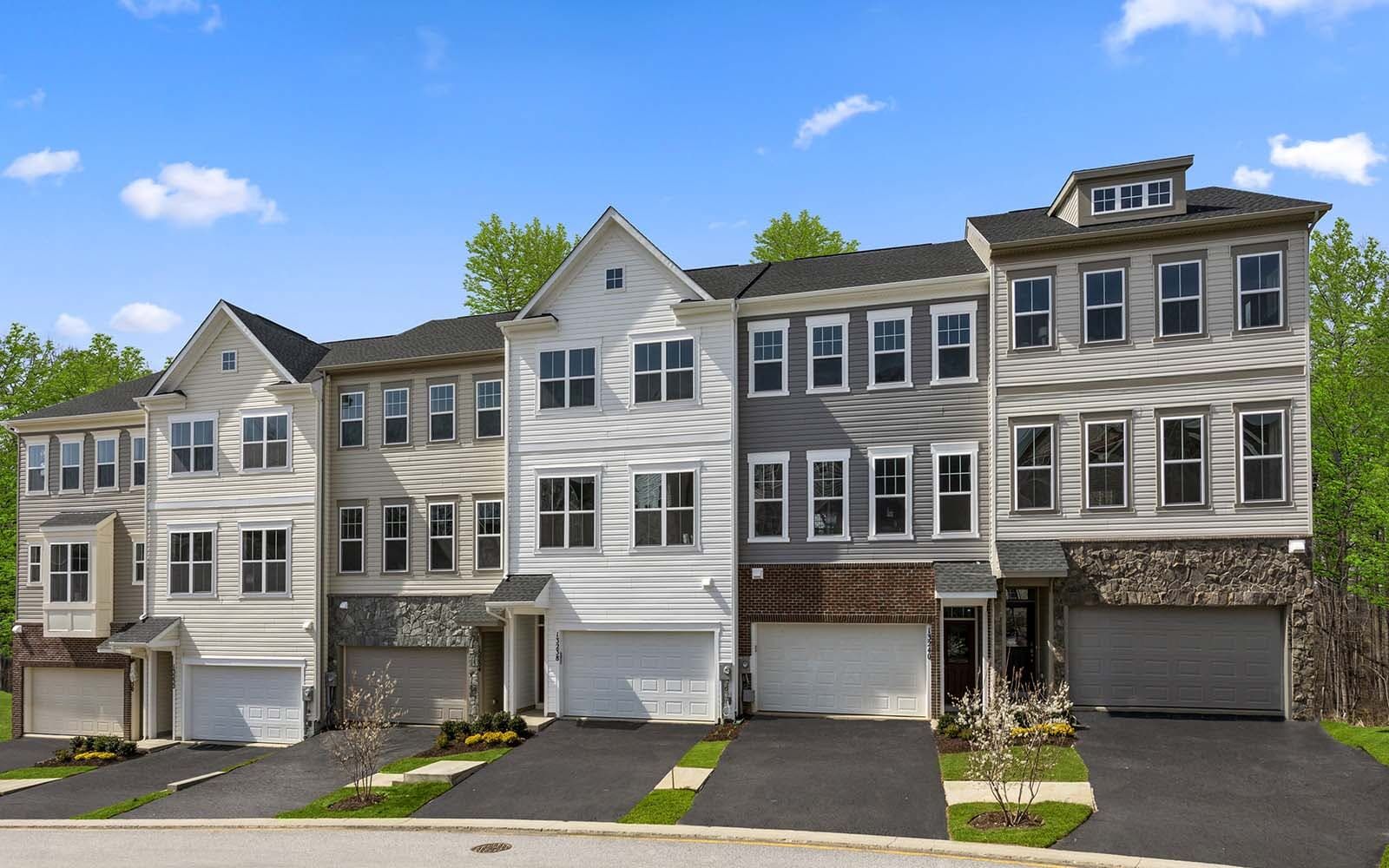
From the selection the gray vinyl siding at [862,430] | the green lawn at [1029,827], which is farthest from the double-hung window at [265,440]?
the green lawn at [1029,827]

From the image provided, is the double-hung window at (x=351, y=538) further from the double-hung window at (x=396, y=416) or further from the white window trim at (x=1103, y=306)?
the white window trim at (x=1103, y=306)

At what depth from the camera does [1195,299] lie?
22.2 meters

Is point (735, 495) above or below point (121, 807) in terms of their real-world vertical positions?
above

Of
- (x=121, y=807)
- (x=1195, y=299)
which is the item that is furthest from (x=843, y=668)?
(x=121, y=807)

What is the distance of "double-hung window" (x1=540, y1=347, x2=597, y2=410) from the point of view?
26.3 m

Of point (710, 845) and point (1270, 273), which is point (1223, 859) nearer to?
point (710, 845)

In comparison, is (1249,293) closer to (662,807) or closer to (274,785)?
(662,807)

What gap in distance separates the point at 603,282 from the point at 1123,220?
12.1m

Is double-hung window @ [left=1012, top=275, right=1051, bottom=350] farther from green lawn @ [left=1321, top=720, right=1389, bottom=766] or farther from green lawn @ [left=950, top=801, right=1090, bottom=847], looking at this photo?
green lawn @ [left=950, top=801, right=1090, bottom=847]

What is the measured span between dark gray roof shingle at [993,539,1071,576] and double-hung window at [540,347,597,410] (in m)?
10.4

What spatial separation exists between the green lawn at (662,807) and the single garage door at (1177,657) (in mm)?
9156

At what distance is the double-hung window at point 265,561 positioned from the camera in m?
29.2

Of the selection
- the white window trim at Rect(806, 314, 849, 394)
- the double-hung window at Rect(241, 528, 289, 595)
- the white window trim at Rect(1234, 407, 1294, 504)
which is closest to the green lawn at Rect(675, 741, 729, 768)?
the white window trim at Rect(806, 314, 849, 394)

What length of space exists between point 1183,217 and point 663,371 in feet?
39.3
